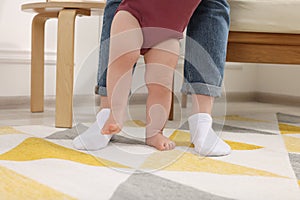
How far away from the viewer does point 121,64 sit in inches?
31.3

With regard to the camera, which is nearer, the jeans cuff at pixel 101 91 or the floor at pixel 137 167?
the floor at pixel 137 167

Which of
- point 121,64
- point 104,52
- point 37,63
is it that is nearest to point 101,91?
point 104,52

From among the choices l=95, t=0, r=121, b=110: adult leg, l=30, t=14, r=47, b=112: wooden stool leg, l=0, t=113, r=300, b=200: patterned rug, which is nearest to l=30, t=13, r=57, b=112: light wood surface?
l=30, t=14, r=47, b=112: wooden stool leg

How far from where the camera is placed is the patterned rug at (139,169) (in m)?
0.61

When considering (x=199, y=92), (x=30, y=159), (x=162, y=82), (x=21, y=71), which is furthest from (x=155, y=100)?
(x=21, y=71)

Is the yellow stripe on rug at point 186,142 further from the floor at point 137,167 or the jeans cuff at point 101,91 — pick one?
the jeans cuff at point 101,91

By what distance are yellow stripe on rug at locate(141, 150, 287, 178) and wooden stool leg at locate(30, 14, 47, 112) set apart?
29.9 inches

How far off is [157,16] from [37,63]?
30.2 inches

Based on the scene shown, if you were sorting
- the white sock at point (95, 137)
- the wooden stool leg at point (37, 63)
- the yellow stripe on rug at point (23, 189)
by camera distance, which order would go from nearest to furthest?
the yellow stripe on rug at point (23, 189), the white sock at point (95, 137), the wooden stool leg at point (37, 63)

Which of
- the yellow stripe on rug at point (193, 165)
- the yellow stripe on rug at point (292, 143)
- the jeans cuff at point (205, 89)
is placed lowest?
→ the yellow stripe on rug at point (292, 143)

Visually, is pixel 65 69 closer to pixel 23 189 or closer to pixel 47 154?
pixel 47 154

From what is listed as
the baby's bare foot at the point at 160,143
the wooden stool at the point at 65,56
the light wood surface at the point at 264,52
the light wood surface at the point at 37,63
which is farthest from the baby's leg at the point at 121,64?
the light wood surface at the point at 37,63

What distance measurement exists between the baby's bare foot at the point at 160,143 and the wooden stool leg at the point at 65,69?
33cm

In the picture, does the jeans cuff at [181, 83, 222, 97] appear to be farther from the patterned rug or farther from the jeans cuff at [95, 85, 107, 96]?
the jeans cuff at [95, 85, 107, 96]
